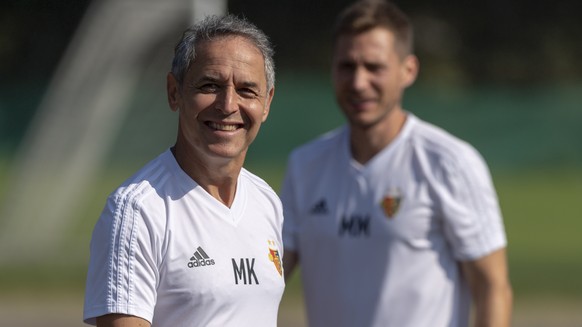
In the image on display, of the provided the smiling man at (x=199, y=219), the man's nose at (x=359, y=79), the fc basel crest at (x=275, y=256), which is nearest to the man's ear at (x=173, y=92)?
the smiling man at (x=199, y=219)

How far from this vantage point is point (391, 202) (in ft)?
16.9

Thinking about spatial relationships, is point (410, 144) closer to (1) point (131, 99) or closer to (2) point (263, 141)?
(1) point (131, 99)

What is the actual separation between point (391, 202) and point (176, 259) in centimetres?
209

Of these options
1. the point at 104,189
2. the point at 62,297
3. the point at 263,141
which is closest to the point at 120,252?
the point at 62,297

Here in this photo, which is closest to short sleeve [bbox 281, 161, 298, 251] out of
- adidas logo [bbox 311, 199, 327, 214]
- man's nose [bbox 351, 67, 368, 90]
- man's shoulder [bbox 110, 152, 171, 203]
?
adidas logo [bbox 311, 199, 327, 214]

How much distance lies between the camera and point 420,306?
16.5 feet

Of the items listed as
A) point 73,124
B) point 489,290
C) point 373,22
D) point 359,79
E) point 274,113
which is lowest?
point 489,290

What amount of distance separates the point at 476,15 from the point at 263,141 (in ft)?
39.6

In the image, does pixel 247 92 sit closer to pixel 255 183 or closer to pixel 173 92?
pixel 173 92

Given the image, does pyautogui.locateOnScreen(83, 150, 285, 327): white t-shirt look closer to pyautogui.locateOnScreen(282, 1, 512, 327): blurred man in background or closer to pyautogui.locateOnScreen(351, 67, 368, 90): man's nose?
pyautogui.locateOnScreen(282, 1, 512, 327): blurred man in background

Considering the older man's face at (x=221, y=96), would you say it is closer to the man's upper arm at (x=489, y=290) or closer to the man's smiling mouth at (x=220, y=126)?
the man's smiling mouth at (x=220, y=126)

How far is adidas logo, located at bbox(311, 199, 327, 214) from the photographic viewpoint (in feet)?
17.2

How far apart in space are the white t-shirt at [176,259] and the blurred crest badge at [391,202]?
1.72 metres

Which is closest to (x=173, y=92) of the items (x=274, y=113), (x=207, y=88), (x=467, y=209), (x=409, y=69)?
(x=207, y=88)
